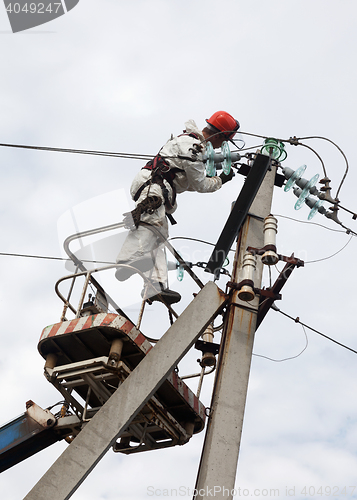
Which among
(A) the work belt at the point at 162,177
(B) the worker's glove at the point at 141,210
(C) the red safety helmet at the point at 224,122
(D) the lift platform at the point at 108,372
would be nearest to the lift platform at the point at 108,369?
(D) the lift platform at the point at 108,372

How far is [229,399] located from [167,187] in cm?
284

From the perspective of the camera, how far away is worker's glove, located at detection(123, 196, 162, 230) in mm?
6957

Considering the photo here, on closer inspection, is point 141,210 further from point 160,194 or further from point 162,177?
point 162,177

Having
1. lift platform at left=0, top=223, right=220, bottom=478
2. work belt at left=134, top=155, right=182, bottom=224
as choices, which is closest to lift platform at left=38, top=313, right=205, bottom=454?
lift platform at left=0, top=223, right=220, bottom=478

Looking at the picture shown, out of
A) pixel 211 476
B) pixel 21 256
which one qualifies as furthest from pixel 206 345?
pixel 21 256

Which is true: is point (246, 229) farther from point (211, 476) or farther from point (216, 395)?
point (211, 476)

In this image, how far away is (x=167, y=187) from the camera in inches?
286

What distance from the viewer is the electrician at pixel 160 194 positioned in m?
6.79

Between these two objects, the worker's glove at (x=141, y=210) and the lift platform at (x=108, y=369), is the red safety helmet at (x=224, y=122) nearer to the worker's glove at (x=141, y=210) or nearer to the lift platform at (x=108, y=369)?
the worker's glove at (x=141, y=210)

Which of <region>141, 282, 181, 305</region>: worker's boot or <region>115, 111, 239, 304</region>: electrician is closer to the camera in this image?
<region>141, 282, 181, 305</region>: worker's boot

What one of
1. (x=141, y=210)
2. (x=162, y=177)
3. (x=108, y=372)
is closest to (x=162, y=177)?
(x=162, y=177)

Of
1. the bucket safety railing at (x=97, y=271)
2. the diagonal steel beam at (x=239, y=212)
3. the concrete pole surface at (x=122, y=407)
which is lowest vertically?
the concrete pole surface at (x=122, y=407)

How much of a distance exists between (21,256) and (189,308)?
363 centimetres

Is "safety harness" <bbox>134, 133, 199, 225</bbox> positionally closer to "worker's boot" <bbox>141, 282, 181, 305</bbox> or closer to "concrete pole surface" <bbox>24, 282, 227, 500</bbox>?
"worker's boot" <bbox>141, 282, 181, 305</bbox>
